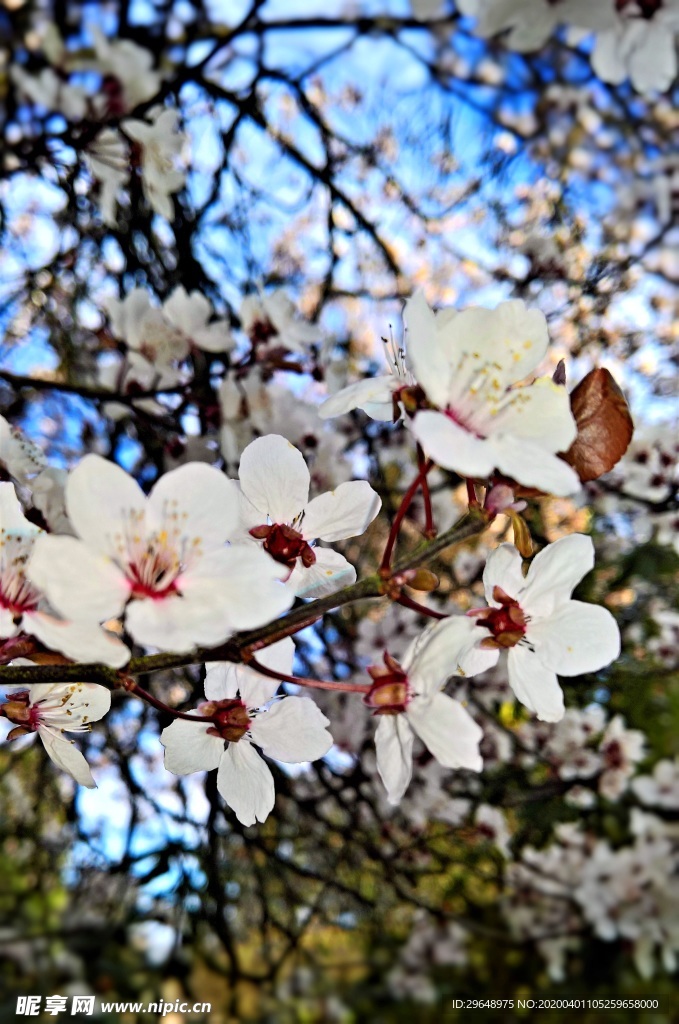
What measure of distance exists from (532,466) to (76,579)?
0.24m

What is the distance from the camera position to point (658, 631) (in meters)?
2.16

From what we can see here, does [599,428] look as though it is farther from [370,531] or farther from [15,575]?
[370,531]

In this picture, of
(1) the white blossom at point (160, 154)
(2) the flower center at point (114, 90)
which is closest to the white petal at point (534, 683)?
(1) the white blossom at point (160, 154)

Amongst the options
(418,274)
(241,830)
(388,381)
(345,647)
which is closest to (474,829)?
(345,647)

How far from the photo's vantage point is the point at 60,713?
0.54m

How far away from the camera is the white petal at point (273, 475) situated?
21.4 inches

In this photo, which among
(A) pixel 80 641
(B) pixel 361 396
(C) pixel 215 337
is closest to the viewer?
(A) pixel 80 641

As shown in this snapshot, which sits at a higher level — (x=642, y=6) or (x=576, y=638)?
(x=642, y=6)

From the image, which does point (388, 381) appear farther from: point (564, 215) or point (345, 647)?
point (564, 215)

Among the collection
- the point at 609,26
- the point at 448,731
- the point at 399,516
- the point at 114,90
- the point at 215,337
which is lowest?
the point at 448,731

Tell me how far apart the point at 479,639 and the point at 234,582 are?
21 cm

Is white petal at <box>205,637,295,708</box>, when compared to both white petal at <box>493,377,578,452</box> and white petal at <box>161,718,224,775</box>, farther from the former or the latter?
white petal at <box>493,377,578,452</box>

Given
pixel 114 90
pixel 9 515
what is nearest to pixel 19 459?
pixel 9 515

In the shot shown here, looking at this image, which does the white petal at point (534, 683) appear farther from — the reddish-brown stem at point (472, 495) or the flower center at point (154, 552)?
the flower center at point (154, 552)
